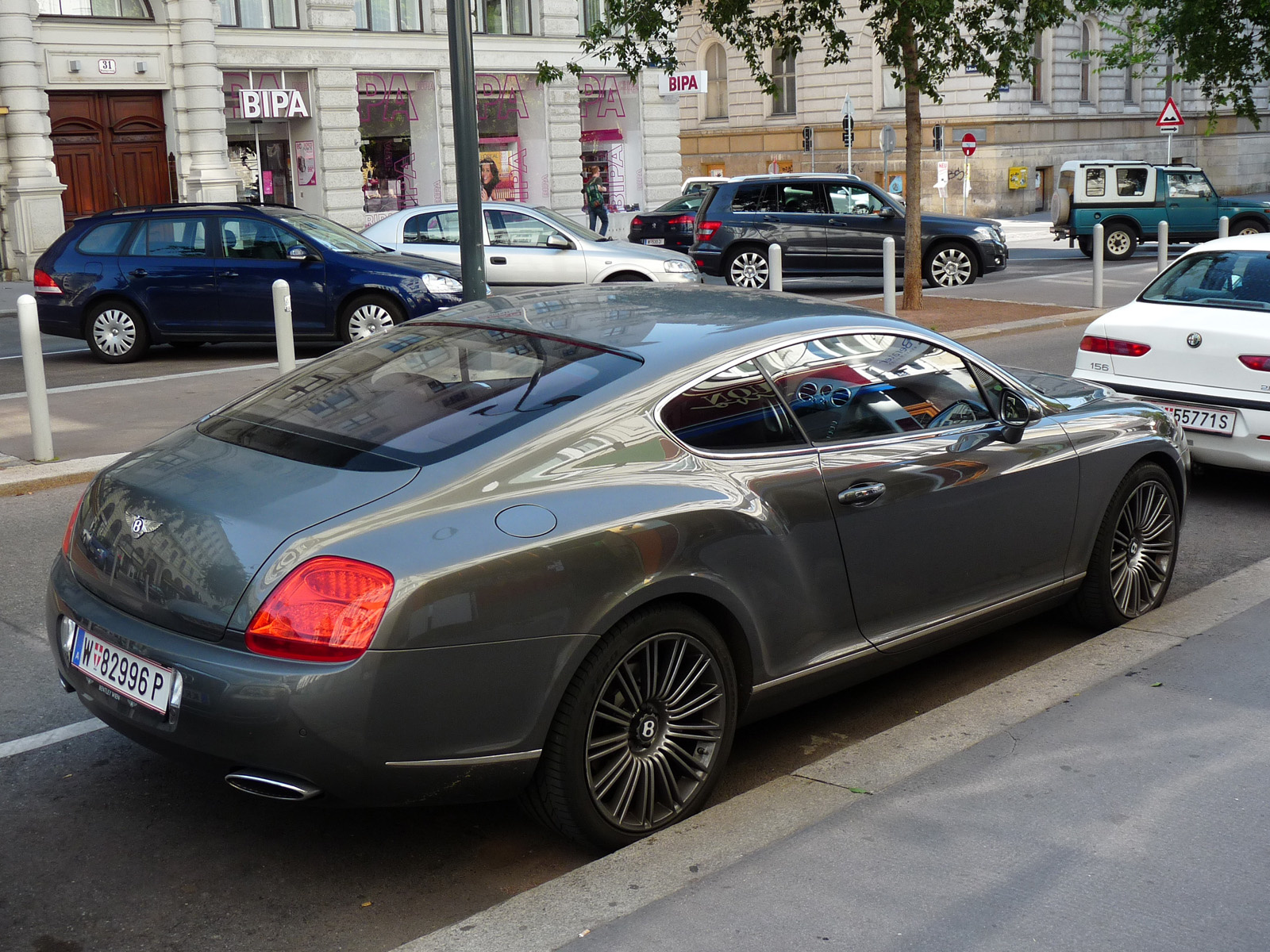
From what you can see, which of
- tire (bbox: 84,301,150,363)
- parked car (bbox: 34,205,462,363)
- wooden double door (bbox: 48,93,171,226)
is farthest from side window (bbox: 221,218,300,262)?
wooden double door (bbox: 48,93,171,226)

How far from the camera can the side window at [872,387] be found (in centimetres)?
439

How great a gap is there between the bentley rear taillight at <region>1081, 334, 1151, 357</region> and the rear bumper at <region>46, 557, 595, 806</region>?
552cm

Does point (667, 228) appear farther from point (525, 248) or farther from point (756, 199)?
point (525, 248)

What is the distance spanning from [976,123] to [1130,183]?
17090mm

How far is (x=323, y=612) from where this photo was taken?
11.0ft

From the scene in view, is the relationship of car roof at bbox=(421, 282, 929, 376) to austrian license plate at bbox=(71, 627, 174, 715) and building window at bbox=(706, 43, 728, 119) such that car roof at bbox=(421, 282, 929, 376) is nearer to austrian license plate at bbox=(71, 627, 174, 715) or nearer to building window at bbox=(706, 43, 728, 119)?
austrian license plate at bbox=(71, 627, 174, 715)

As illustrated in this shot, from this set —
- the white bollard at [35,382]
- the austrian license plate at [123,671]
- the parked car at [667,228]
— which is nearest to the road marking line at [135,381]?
the white bollard at [35,382]

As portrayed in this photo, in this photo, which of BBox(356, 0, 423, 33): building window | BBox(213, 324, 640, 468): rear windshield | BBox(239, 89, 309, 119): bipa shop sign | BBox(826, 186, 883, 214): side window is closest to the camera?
BBox(213, 324, 640, 468): rear windshield

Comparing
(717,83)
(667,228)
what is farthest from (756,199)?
(717,83)

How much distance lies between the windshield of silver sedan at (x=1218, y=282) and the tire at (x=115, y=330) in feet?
33.4

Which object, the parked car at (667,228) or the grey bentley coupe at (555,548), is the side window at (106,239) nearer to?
the grey bentley coupe at (555,548)

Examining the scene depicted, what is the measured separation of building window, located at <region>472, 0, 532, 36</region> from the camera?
1292 inches

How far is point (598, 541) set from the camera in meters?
3.62

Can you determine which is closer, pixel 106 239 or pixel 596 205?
pixel 106 239
